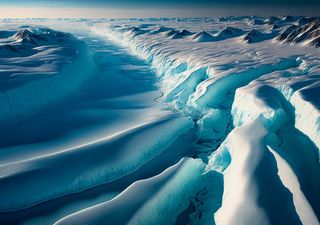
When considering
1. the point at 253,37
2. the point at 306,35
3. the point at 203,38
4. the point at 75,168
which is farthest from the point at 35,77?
the point at 203,38

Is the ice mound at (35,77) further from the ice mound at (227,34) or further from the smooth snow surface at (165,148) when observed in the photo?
the ice mound at (227,34)

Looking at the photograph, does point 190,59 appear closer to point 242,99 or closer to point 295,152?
point 242,99

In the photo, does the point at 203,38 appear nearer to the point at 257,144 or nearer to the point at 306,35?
the point at 306,35

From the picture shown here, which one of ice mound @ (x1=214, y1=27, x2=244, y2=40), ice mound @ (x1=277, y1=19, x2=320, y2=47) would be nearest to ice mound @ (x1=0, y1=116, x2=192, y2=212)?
ice mound @ (x1=277, y1=19, x2=320, y2=47)

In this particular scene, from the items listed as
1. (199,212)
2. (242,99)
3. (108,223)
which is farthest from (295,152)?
(108,223)

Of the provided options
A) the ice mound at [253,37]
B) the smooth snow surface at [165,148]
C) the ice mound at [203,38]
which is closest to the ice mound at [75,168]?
the smooth snow surface at [165,148]
